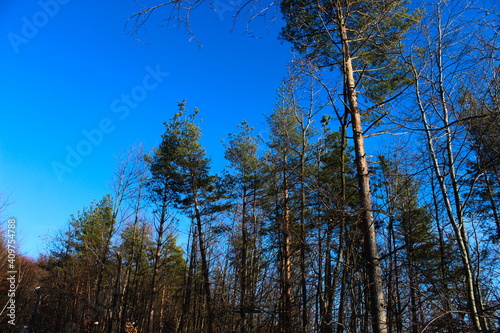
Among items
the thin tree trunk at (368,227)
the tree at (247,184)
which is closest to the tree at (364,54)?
the thin tree trunk at (368,227)

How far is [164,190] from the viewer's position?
16281mm

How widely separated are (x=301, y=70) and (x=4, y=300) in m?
25.9

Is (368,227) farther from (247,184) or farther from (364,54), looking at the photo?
(247,184)

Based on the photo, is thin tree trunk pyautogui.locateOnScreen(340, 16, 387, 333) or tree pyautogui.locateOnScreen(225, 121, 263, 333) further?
tree pyautogui.locateOnScreen(225, 121, 263, 333)

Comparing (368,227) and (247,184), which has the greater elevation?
(247,184)

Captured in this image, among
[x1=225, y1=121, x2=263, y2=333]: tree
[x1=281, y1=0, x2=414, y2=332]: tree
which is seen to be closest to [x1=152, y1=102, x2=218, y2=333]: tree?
[x1=225, y1=121, x2=263, y2=333]: tree

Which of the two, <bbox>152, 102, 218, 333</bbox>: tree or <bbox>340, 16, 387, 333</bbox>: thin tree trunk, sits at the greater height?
<bbox>152, 102, 218, 333</bbox>: tree

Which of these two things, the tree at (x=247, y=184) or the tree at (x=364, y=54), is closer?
the tree at (x=364, y=54)

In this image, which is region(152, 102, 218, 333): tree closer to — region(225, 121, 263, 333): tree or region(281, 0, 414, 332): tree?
region(225, 121, 263, 333): tree

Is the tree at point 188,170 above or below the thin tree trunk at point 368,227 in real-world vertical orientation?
above

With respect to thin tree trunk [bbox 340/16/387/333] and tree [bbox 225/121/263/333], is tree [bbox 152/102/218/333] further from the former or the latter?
thin tree trunk [bbox 340/16/387/333]

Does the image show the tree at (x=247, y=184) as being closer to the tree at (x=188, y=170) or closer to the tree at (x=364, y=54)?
the tree at (x=188, y=170)

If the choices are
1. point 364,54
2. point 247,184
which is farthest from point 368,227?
point 247,184

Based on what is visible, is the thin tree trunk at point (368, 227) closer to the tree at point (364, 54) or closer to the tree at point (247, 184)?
the tree at point (364, 54)
